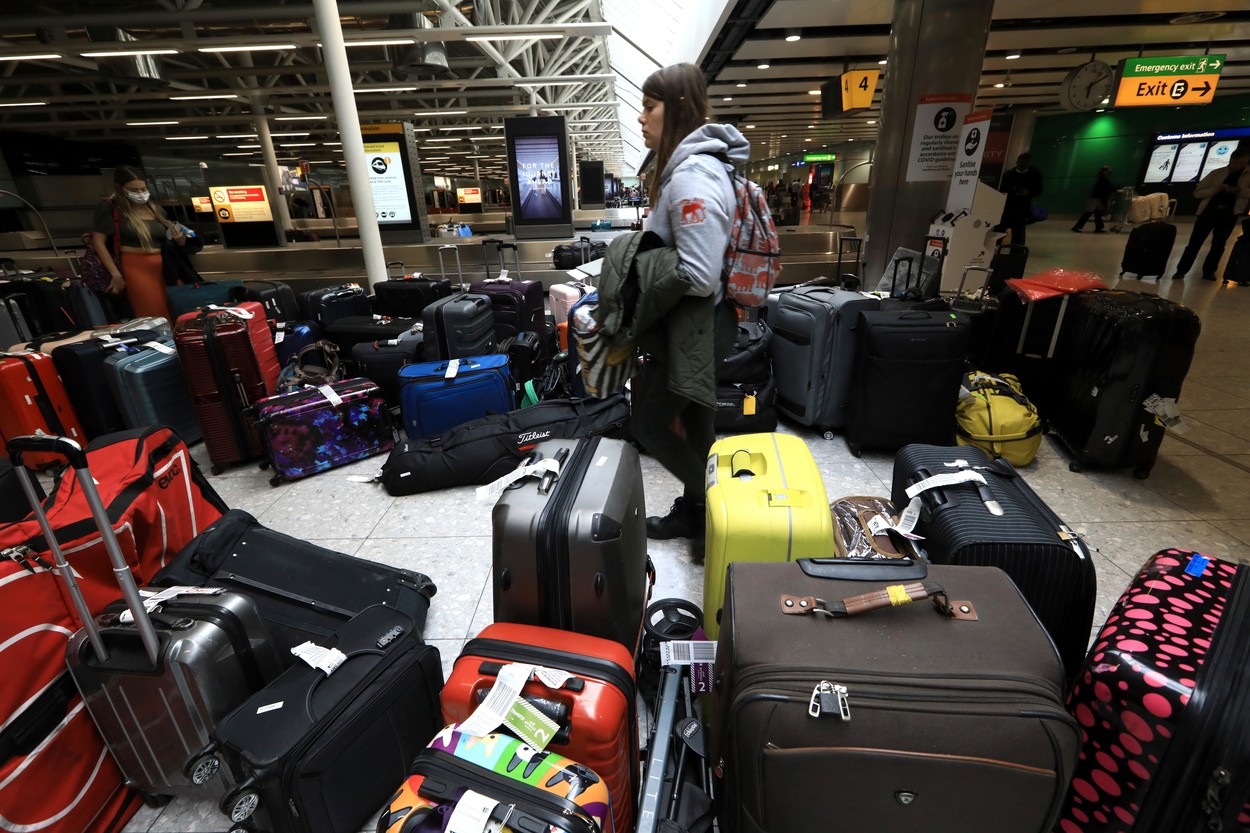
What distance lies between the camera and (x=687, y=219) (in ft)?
5.40

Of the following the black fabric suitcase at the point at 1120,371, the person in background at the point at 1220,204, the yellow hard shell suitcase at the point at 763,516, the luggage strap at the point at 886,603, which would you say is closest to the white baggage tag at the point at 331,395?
the yellow hard shell suitcase at the point at 763,516

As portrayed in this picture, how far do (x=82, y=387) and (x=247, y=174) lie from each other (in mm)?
31594

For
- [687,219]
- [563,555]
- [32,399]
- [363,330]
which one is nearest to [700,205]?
[687,219]

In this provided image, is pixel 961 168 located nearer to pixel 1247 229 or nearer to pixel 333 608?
pixel 333 608

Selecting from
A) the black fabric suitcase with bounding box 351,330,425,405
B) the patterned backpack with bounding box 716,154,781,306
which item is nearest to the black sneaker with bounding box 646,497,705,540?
the patterned backpack with bounding box 716,154,781,306

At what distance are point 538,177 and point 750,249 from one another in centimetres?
789

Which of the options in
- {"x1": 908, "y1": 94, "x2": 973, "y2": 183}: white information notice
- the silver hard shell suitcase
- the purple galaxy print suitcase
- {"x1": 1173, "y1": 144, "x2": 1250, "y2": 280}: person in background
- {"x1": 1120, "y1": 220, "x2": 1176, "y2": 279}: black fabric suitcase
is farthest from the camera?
{"x1": 1120, "y1": 220, "x2": 1176, "y2": 279}: black fabric suitcase

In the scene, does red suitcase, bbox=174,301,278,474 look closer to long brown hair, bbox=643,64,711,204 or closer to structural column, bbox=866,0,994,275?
long brown hair, bbox=643,64,711,204

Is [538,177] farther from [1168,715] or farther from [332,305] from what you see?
[1168,715]

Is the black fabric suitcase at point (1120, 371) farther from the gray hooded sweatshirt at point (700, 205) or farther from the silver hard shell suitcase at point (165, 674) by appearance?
the silver hard shell suitcase at point (165, 674)

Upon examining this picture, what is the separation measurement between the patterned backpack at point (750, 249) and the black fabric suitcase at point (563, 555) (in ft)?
3.07

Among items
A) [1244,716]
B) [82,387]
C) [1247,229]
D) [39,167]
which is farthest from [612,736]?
[39,167]

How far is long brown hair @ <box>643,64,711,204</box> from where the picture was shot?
5.71ft

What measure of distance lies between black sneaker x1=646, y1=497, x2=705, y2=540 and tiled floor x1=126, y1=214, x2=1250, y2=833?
2.0 inches
